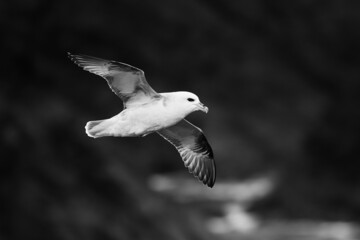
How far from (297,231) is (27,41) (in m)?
8.04

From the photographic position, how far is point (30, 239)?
46.5 feet

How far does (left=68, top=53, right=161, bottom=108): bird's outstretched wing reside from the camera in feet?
25.3

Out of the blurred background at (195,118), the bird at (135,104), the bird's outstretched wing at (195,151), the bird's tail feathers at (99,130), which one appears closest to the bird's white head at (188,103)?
the bird at (135,104)

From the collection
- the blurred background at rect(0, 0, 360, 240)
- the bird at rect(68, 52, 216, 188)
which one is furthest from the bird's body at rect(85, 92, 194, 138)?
the blurred background at rect(0, 0, 360, 240)

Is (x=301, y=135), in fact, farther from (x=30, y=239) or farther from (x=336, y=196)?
(x=30, y=239)

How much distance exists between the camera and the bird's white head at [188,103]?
751cm

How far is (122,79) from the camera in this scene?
25.5 ft

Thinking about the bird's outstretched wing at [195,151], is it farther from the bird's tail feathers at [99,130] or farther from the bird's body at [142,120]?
the bird's tail feathers at [99,130]

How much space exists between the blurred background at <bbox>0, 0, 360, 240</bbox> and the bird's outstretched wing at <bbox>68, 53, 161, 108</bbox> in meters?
7.12

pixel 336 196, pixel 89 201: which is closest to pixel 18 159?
pixel 89 201

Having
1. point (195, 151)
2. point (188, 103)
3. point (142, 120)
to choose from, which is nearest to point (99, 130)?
point (142, 120)

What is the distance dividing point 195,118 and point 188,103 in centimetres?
1733

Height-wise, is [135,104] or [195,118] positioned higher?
[195,118]

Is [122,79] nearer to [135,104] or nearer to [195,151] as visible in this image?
[135,104]
